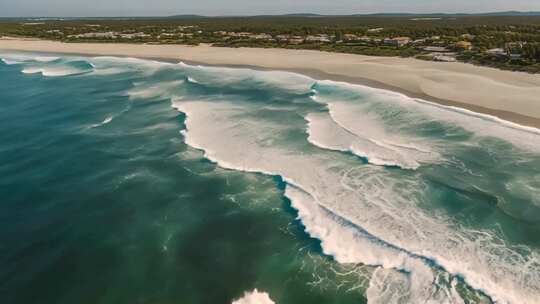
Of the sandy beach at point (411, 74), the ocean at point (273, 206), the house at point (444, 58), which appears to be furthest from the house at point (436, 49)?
the ocean at point (273, 206)

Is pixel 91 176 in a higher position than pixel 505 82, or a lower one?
lower

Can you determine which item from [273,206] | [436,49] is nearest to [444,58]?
[436,49]

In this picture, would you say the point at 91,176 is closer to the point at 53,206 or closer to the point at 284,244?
the point at 53,206

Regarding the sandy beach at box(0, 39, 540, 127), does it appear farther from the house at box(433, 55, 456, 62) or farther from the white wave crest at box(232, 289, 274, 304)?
the white wave crest at box(232, 289, 274, 304)

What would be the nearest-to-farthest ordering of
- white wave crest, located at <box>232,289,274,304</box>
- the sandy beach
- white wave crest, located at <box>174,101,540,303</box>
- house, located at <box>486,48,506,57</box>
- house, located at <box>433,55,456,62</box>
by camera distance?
white wave crest, located at <box>232,289,274,304</box> < white wave crest, located at <box>174,101,540,303</box> < the sandy beach < house, located at <box>486,48,506,57</box> < house, located at <box>433,55,456,62</box>

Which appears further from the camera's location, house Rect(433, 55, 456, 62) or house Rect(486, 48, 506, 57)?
house Rect(433, 55, 456, 62)

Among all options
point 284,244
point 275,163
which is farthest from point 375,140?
point 284,244

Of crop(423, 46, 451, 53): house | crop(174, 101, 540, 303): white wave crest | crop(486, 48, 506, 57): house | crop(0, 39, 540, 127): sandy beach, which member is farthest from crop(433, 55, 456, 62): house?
crop(174, 101, 540, 303): white wave crest
